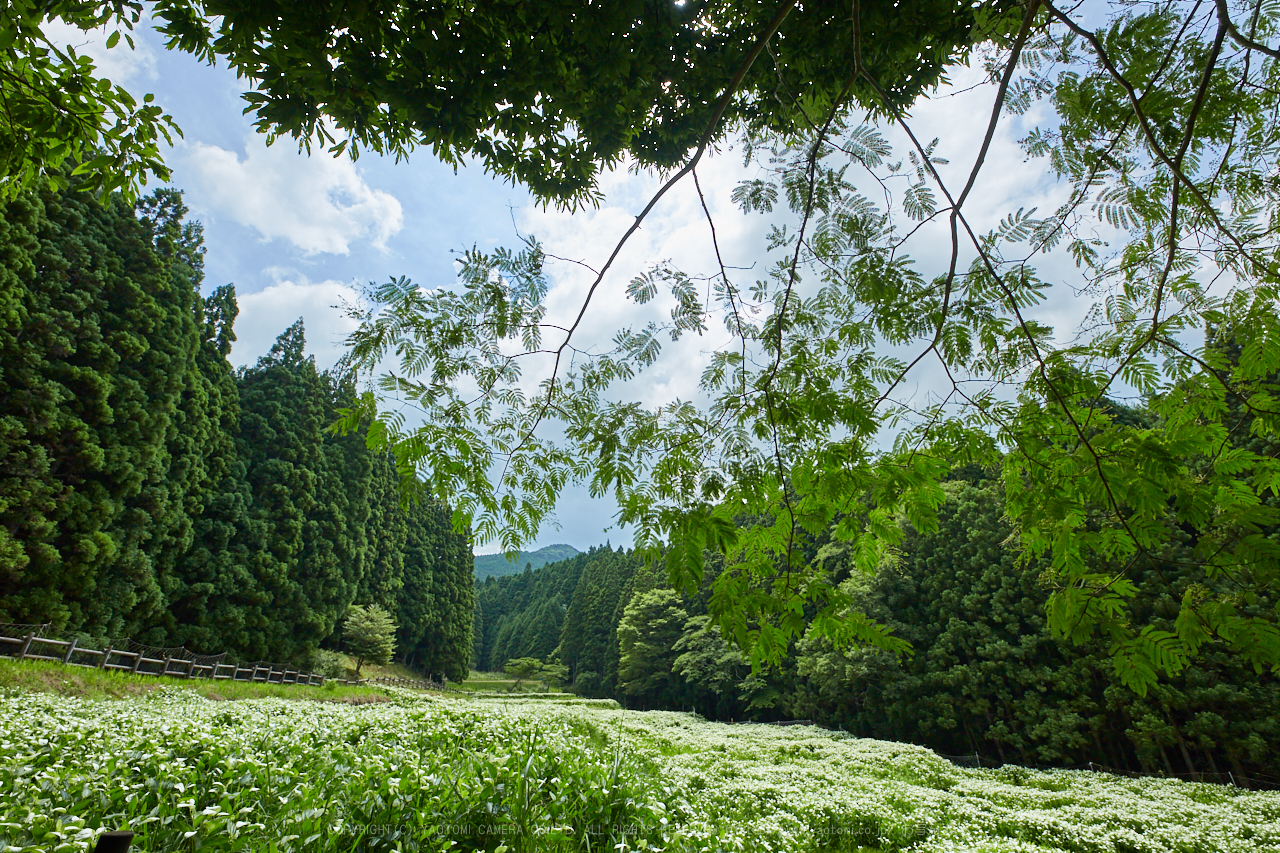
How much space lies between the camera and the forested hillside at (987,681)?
53.2 ft

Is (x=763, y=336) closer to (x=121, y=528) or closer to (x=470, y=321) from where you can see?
(x=470, y=321)

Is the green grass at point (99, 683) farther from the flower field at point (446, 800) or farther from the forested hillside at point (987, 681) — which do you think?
the forested hillside at point (987, 681)

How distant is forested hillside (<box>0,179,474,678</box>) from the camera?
11.9m

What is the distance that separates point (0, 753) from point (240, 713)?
464cm

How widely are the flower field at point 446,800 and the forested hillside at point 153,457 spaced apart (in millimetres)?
2432

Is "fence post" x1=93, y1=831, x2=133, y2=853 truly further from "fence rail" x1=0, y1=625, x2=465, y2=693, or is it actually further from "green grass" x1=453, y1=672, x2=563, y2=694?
"green grass" x1=453, y1=672, x2=563, y2=694

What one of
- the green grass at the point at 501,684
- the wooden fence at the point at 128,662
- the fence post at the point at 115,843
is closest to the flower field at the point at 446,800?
the fence post at the point at 115,843

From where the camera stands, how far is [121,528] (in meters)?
13.9

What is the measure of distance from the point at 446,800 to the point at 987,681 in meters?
25.3

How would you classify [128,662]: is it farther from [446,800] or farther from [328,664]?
[446,800]

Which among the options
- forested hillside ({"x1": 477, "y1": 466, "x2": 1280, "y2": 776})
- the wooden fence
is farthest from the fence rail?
forested hillside ({"x1": 477, "y1": 466, "x2": 1280, "y2": 776})

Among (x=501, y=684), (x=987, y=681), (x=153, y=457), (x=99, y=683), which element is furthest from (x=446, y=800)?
(x=501, y=684)

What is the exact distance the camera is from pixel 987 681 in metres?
21.1

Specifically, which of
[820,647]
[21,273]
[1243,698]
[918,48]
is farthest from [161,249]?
[1243,698]
